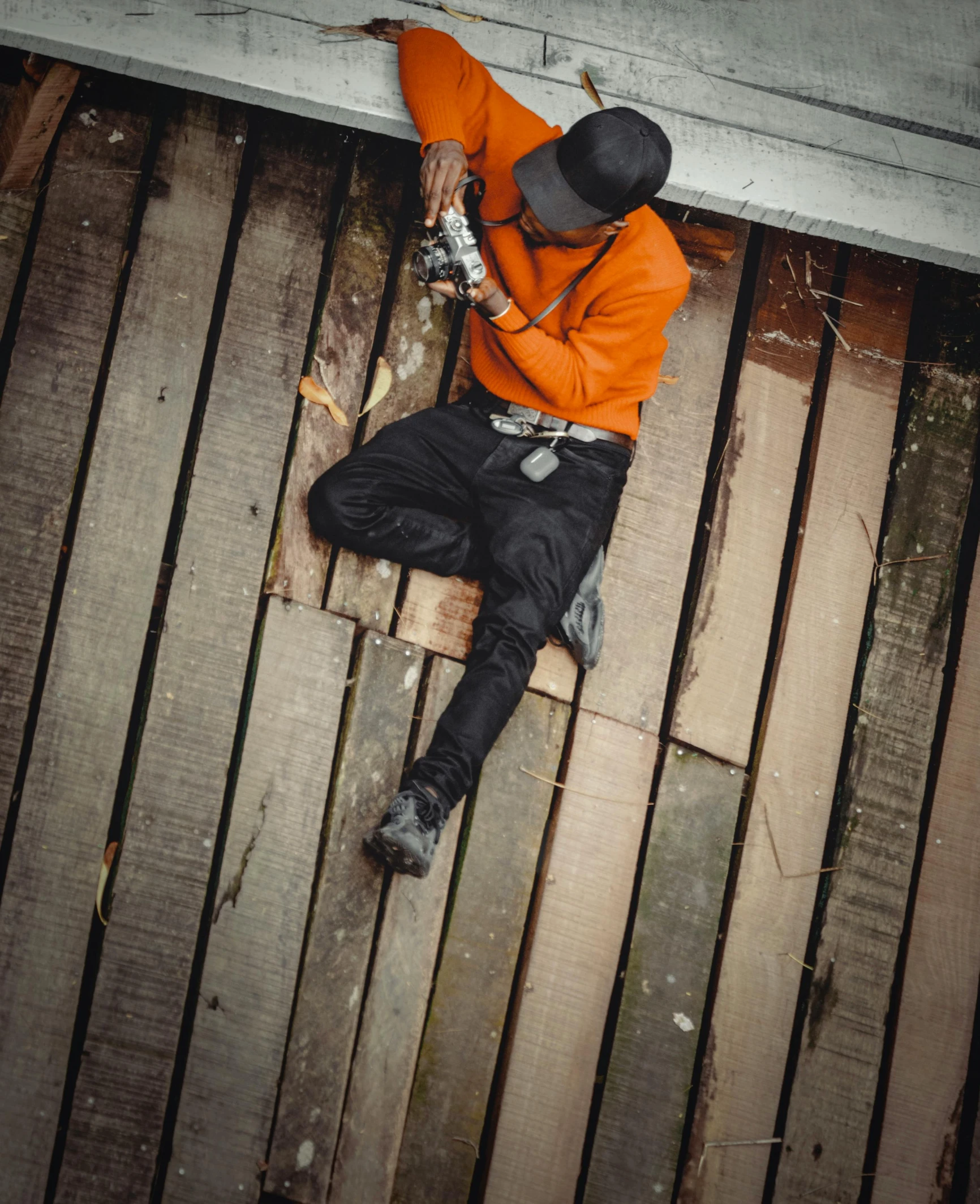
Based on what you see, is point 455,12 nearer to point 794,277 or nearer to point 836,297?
point 794,277

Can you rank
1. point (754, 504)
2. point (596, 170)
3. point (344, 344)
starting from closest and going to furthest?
point (596, 170) < point (344, 344) < point (754, 504)

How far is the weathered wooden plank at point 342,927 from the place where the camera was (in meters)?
2.32

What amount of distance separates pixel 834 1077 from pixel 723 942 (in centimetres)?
46

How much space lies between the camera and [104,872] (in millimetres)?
2336

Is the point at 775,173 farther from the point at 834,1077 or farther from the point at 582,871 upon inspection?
the point at 834,1077

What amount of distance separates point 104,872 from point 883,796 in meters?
2.10

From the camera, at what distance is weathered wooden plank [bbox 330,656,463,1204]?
2.33 metres

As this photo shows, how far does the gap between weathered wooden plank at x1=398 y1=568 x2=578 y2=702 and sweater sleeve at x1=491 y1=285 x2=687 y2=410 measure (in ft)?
1.97

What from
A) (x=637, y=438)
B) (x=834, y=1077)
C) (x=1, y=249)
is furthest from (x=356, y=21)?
(x=834, y=1077)

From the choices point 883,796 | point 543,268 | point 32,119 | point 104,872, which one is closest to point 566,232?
point 543,268

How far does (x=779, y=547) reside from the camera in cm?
270

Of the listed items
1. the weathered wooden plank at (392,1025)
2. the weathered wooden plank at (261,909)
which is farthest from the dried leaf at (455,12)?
the weathered wooden plank at (392,1025)

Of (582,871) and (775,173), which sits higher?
(775,173)

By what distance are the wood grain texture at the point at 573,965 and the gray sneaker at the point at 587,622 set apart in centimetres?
17
